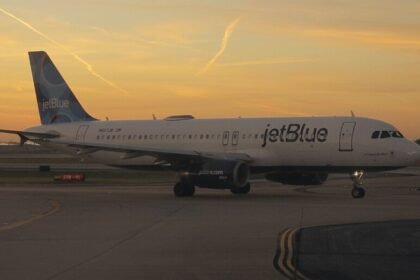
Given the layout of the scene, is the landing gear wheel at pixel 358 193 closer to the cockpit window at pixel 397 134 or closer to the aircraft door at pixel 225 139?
the cockpit window at pixel 397 134

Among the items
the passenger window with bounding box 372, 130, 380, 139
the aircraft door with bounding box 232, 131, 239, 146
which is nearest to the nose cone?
the passenger window with bounding box 372, 130, 380, 139

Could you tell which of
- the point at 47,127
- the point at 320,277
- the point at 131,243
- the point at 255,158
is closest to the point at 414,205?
the point at 255,158

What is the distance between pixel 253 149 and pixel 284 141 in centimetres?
153

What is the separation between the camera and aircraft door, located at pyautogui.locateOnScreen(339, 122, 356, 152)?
29.2 metres

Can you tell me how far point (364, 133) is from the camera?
96.0 feet

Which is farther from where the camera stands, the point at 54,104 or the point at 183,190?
the point at 54,104

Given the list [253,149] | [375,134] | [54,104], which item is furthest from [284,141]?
[54,104]

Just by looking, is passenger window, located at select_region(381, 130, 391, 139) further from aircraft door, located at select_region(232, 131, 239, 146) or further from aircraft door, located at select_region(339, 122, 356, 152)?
aircraft door, located at select_region(232, 131, 239, 146)

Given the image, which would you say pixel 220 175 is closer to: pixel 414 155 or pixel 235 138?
pixel 235 138

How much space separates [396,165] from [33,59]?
2100cm

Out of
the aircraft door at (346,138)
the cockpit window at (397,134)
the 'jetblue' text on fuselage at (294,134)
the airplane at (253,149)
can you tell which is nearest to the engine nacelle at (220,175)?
the airplane at (253,149)

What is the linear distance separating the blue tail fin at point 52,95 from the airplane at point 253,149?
3404mm

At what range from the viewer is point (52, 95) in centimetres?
3994

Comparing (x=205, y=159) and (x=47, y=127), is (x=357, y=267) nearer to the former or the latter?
(x=205, y=159)
